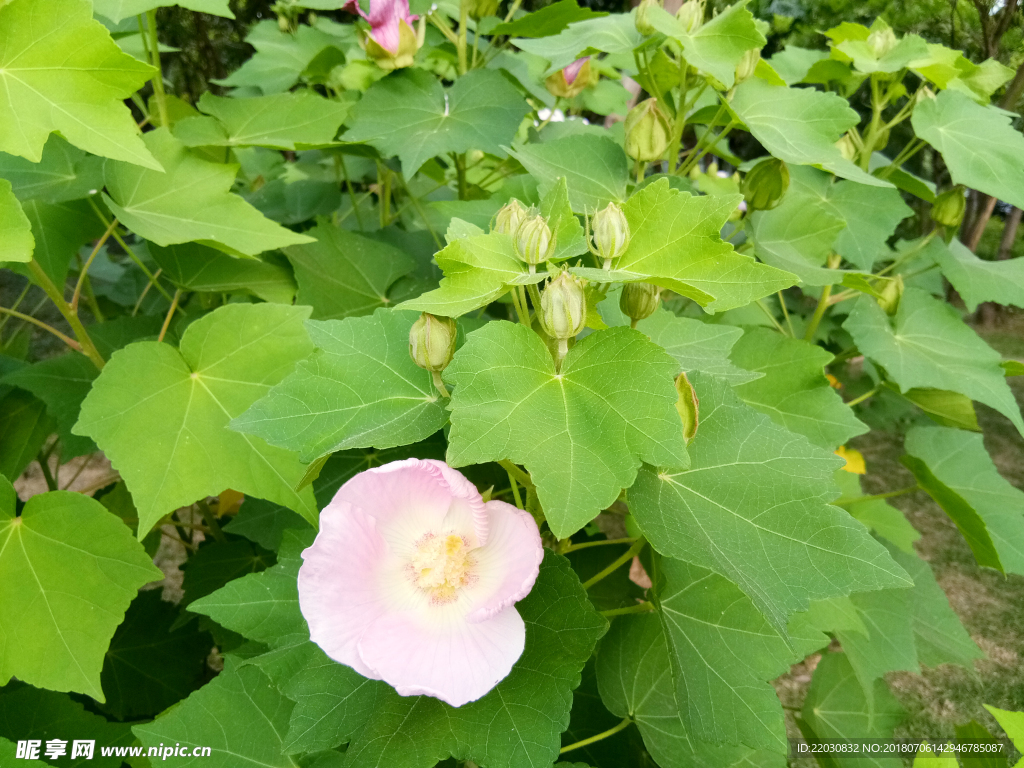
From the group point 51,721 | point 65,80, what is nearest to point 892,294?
point 65,80

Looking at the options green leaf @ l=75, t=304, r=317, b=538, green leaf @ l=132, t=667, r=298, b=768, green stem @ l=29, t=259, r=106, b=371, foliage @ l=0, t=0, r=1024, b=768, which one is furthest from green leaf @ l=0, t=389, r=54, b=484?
green leaf @ l=132, t=667, r=298, b=768

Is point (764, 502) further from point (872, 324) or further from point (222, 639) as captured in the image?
point (222, 639)

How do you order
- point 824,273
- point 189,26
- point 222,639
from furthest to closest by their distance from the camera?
point 189,26, point 222,639, point 824,273

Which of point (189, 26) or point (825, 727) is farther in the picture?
point (189, 26)

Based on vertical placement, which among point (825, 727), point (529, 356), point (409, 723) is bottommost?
point (825, 727)

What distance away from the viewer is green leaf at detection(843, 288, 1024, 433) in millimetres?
1347

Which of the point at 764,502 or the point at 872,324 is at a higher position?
the point at 764,502

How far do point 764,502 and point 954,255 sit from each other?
4.09ft

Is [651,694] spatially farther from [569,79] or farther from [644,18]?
[569,79]

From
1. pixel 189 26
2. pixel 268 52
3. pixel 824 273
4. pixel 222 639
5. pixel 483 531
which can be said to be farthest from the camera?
pixel 189 26

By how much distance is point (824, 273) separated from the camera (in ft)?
3.80

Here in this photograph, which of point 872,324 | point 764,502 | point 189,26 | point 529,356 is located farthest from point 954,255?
point 189,26

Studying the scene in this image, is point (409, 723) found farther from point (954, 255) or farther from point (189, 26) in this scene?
point (189, 26)

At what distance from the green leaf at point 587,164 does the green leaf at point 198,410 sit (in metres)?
0.51
